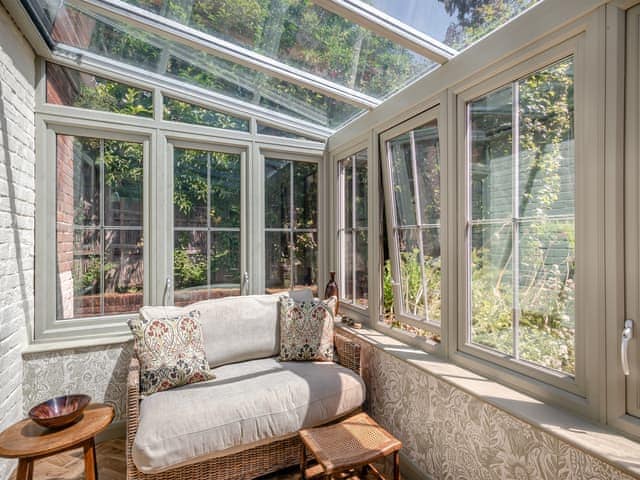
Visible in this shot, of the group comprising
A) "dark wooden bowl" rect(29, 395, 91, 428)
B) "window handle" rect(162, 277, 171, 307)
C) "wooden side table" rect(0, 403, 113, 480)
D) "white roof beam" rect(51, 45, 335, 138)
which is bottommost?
"wooden side table" rect(0, 403, 113, 480)

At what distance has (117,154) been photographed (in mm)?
2789

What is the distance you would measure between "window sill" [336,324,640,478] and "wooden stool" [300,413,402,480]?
0.44m

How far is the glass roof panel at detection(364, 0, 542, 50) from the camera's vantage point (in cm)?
167

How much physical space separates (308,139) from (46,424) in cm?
287

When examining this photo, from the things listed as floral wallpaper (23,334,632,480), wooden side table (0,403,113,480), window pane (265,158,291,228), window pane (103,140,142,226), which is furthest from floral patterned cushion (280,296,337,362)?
window pane (103,140,142,226)

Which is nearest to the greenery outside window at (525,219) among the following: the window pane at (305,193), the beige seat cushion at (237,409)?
the beige seat cushion at (237,409)

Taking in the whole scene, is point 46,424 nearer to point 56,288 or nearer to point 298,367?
point 56,288

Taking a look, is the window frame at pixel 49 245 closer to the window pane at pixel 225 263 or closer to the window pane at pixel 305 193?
the window pane at pixel 225 263

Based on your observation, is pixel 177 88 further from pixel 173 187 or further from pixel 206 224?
pixel 206 224

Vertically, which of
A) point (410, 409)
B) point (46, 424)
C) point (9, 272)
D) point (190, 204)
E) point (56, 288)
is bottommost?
point (410, 409)

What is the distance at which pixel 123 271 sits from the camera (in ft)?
9.20

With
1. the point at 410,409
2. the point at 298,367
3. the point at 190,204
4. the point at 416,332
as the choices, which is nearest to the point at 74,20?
the point at 190,204

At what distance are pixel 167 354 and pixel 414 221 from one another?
6.04ft

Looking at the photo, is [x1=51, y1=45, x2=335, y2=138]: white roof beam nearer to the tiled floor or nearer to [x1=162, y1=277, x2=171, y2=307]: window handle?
[x1=162, y1=277, x2=171, y2=307]: window handle
